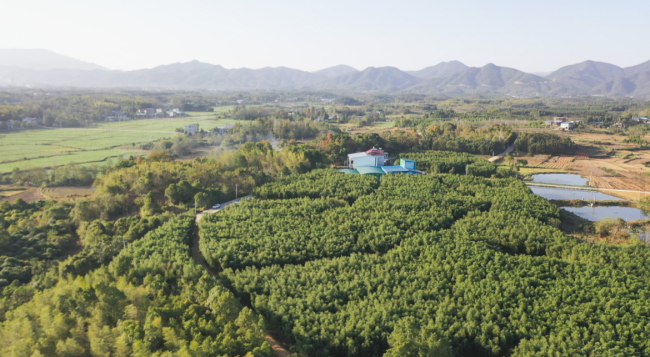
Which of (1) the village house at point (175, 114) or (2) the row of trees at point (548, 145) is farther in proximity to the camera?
(1) the village house at point (175, 114)

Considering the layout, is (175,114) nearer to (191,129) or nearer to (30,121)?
(191,129)


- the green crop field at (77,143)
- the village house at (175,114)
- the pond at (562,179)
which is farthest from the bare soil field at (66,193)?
the village house at (175,114)

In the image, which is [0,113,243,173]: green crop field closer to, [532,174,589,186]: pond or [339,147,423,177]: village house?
[339,147,423,177]: village house

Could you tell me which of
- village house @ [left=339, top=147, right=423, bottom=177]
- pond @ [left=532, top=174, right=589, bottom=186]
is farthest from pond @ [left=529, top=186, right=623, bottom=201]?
village house @ [left=339, top=147, right=423, bottom=177]

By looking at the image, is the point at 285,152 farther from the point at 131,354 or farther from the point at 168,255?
the point at 131,354

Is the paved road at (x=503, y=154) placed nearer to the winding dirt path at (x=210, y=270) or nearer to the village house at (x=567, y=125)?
the village house at (x=567, y=125)

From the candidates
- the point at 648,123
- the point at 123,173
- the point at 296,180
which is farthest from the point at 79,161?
the point at 648,123

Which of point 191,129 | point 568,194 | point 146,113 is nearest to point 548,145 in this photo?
point 568,194
